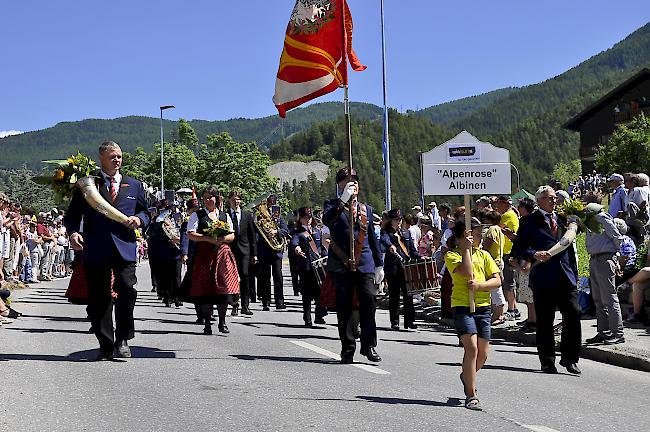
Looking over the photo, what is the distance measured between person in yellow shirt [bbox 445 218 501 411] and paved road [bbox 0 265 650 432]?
1.38 ft

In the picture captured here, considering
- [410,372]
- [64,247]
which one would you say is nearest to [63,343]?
[410,372]

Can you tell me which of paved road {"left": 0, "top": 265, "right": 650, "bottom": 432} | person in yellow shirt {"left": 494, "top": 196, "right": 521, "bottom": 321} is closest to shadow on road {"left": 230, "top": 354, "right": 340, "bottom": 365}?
paved road {"left": 0, "top": 265, "right": 650, "bottom": 432}

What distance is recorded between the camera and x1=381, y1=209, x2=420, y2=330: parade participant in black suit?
1505cm

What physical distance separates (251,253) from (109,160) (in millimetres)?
7697

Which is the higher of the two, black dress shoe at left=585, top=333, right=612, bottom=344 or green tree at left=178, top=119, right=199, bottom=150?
green tree at left=178, top=119, right=199, bottom=150

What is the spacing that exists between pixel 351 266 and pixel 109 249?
8.37ft

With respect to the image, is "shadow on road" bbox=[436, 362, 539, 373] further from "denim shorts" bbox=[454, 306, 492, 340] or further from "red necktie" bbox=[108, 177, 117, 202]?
"red necktie" bbox=[108, 177, 117, 202]

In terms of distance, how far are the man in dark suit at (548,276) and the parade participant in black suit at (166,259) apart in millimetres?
9586

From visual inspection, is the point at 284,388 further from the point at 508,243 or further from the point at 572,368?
the point at 508,243

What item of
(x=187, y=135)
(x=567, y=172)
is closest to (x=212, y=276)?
(x=187, y=135)

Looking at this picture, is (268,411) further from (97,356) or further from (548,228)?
(548,228)

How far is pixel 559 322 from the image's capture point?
1444cm

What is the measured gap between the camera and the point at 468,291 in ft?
27.8

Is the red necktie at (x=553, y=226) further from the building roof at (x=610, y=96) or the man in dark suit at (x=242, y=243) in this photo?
the building roof at (x=610, y=96)
